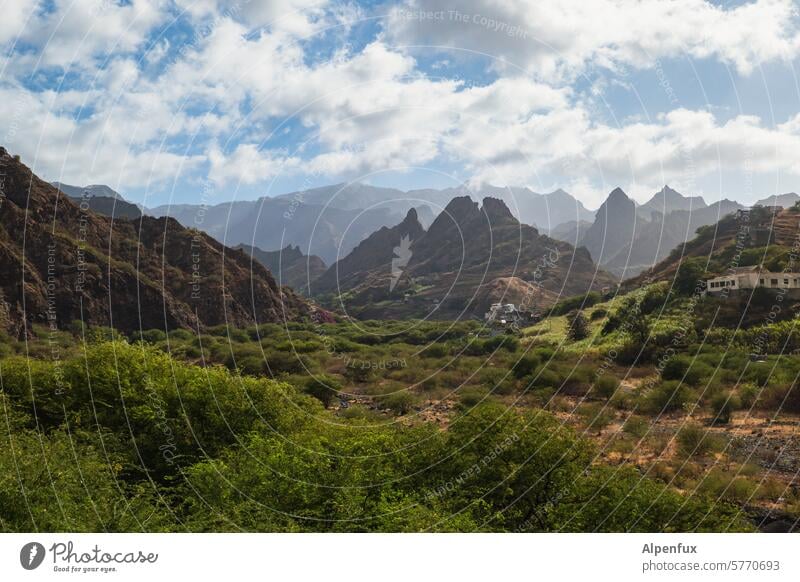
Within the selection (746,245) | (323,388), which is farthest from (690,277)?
(323,388)

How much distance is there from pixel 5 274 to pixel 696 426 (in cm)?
10338

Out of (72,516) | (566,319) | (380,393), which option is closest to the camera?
(72,516)

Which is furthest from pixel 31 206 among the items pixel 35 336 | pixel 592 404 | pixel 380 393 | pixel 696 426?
pixel 696 426

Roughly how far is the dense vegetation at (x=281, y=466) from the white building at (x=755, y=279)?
151 feet

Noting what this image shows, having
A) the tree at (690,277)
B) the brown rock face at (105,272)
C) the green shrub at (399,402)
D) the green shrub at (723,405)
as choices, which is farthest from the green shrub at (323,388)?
the tree at (690,277)

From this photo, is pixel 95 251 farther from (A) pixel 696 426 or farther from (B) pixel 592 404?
(A) pixel 696 426

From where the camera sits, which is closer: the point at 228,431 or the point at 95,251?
the point at 228,431

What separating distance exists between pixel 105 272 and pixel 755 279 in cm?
11085

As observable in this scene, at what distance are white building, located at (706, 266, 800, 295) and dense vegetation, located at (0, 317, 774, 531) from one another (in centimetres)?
4587

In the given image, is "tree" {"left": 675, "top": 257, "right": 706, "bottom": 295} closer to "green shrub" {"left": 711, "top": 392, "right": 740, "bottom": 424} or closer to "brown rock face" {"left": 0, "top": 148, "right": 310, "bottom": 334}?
"green shrub" {"left": 711, "top": 392, "right": 740, "bottom": 424}

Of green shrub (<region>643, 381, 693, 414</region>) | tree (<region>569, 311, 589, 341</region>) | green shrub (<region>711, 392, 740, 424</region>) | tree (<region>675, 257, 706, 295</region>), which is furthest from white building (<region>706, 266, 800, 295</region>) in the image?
green shrub (<region>711, 392, 740, 424</region>)

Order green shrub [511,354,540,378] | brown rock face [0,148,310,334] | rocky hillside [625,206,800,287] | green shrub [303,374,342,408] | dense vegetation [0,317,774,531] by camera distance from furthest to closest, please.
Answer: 1. brown rock face [0,148,310,334]
2. rocky hillside [625,206,800,287]
3. green shrub [511,354,540,378]
4. green shrub [303,374,342,408]
5. dense vegetation [0,317,774,531]

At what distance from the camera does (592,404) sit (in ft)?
203

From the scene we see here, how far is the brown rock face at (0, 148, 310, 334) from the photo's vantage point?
328 ft
